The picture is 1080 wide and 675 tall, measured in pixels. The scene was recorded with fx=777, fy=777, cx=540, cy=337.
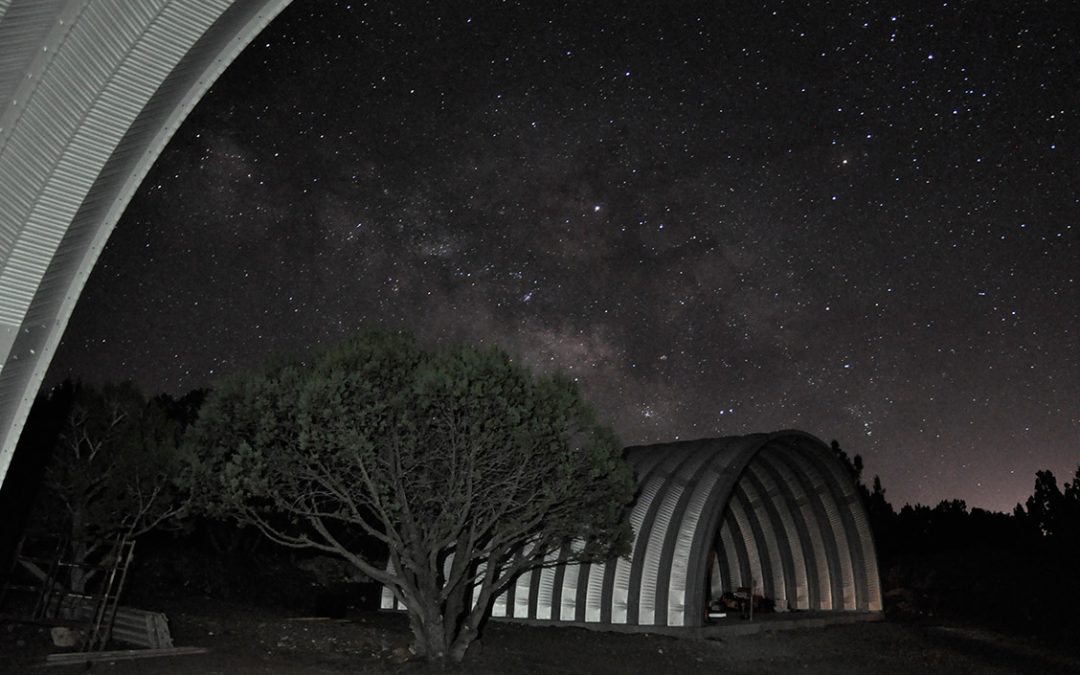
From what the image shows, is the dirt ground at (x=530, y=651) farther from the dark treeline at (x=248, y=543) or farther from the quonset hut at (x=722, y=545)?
the dark treeline at (x=248, y=543)

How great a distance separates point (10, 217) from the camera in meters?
7.00

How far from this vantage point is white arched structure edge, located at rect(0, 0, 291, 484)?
6660 mm

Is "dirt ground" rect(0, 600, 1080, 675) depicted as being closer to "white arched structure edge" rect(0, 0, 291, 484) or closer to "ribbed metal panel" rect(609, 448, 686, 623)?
"ribbed metal panel" rect(609, 448, 686, 623)

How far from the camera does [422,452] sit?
16.8 metres

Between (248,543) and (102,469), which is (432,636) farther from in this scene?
(248,543)

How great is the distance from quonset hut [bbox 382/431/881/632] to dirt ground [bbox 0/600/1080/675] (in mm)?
1316

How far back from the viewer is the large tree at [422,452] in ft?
49.5

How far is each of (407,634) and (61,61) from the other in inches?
692

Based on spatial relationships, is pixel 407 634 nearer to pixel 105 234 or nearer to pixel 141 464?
pixel 141 464

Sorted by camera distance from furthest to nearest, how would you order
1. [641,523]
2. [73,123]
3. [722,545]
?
[722,545]
[641,523]
[73,123]

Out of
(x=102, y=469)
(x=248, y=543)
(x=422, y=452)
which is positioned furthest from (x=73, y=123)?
(x=248, y=543)

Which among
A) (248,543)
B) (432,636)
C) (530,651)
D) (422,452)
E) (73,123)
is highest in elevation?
(73,123)

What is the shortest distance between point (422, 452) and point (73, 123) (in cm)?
1093

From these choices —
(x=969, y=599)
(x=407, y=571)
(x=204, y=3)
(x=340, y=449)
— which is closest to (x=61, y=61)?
(x=204, y=3)
